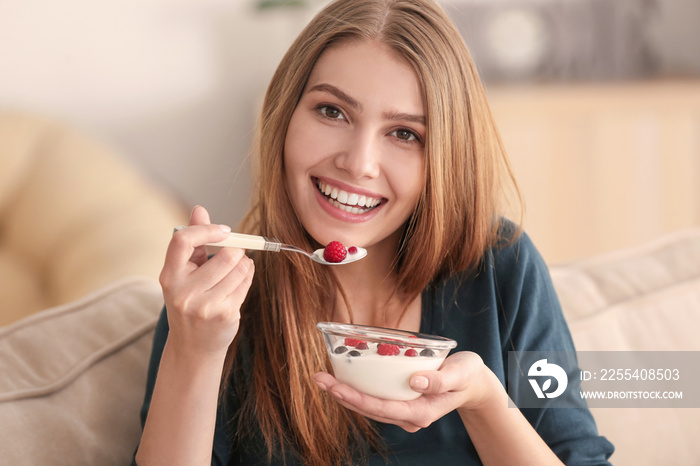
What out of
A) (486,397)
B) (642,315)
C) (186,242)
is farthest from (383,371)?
(642,315)

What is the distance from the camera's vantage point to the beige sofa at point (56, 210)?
2201 mm

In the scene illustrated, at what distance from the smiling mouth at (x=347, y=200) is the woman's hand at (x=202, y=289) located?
0.26 m

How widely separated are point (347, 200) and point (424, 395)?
1.23 ft

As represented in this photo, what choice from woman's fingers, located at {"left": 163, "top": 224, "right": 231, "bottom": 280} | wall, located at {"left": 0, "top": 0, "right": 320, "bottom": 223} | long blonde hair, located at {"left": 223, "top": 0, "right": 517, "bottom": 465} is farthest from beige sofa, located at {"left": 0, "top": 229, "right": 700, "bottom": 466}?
wall, located at {"left": 0, "top": 0, "right": 320, "bottom": 223}

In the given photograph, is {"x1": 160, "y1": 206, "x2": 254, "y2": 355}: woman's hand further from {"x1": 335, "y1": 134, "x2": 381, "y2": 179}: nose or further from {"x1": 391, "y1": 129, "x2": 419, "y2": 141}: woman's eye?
{"x1": 391, "y1": 129, "x2": 419, "y2": 141}: woman's eye

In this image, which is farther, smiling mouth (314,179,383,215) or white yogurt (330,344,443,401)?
smiling mouth (314,179,383,215)

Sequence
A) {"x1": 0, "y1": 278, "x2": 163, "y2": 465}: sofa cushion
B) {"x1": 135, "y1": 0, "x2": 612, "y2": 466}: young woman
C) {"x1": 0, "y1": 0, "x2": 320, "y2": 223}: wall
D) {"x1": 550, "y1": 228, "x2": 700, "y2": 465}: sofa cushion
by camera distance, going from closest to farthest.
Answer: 1. {"x1": 0, "y1": 278, "x2": 163, "y2": 465}: sofa cushion
2. {"x1": 135, "y1": 0, "x2": 612, "y2": 466}: young woman
3. {"x1": 550, "y1": 228, "x2": 700, "y2": 465}: sofa cushion
4. {"x1": 0, "y1": 0, "x2": 320, "y2": 223}: wall

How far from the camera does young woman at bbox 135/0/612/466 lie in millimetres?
1104

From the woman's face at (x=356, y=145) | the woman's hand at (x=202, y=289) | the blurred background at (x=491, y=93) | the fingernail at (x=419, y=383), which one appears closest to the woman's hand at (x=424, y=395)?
the fingernail at (x=419, y=383)

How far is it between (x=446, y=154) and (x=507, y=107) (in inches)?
77.8

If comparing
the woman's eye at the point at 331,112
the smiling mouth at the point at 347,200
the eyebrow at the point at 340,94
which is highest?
the eyebrow at the point at 340,94

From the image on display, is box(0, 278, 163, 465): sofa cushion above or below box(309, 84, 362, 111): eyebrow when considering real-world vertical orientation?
below

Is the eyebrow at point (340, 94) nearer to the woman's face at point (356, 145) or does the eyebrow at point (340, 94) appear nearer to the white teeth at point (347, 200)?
the woman's face at point (356, 145)

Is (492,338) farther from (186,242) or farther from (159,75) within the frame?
(159,75)
